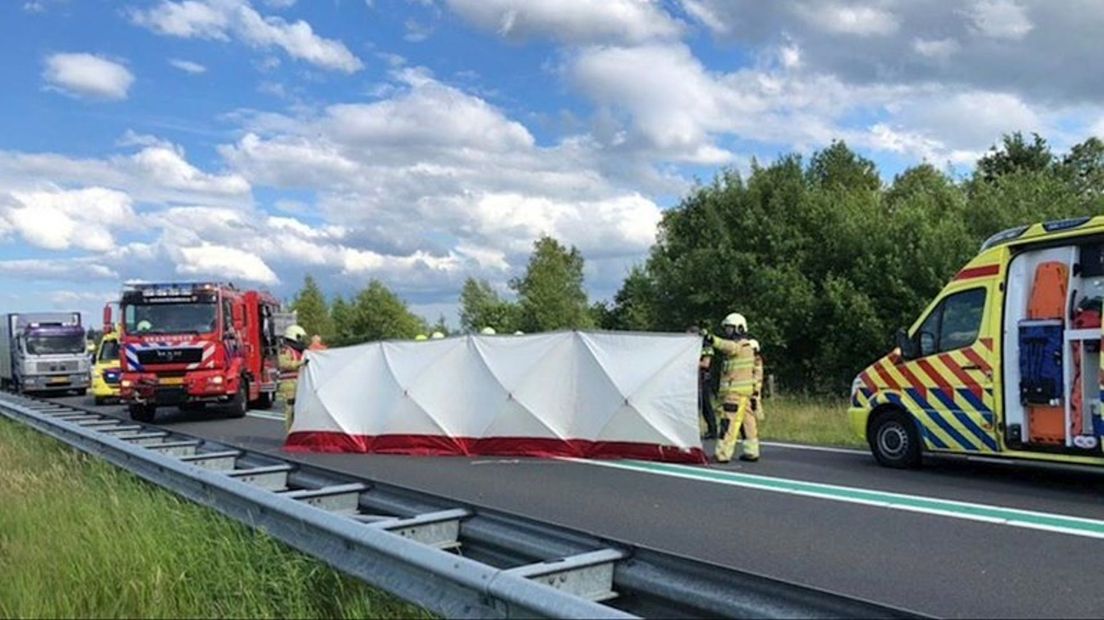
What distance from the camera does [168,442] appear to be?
8.86 meters

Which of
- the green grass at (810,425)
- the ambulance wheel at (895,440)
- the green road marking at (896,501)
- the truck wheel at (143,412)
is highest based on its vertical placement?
the ambulance wheel at (895,440)

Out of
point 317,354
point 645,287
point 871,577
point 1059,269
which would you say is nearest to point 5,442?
point 317,354

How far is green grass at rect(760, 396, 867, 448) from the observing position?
1398cm

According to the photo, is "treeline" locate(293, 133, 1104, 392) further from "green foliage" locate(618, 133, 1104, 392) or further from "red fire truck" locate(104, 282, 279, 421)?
"red fire truck" locate(104, 282, 279, 421)

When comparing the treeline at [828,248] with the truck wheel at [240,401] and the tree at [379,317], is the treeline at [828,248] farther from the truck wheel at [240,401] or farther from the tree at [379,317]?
the tree at [379,317]

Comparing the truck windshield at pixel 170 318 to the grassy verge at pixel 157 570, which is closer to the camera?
the grassy verge at pixel 157 570

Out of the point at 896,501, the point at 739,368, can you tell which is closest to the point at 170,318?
the point at 739,368

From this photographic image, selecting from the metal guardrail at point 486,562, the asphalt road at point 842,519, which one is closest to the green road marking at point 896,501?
the asphalt road at point 842,519

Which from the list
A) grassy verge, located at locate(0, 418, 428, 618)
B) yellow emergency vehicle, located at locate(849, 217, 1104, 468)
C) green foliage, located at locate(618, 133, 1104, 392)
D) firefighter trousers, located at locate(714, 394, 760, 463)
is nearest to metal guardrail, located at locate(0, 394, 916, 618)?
grassy verge, located at locate(0, 418, 428, 618)

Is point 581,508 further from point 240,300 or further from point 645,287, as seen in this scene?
point 645,287

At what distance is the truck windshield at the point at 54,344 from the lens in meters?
34.2

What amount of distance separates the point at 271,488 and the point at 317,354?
7800mm

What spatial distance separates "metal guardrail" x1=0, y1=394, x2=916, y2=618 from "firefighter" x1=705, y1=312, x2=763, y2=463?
6.28m

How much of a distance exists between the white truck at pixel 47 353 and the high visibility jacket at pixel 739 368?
94.1 feet
